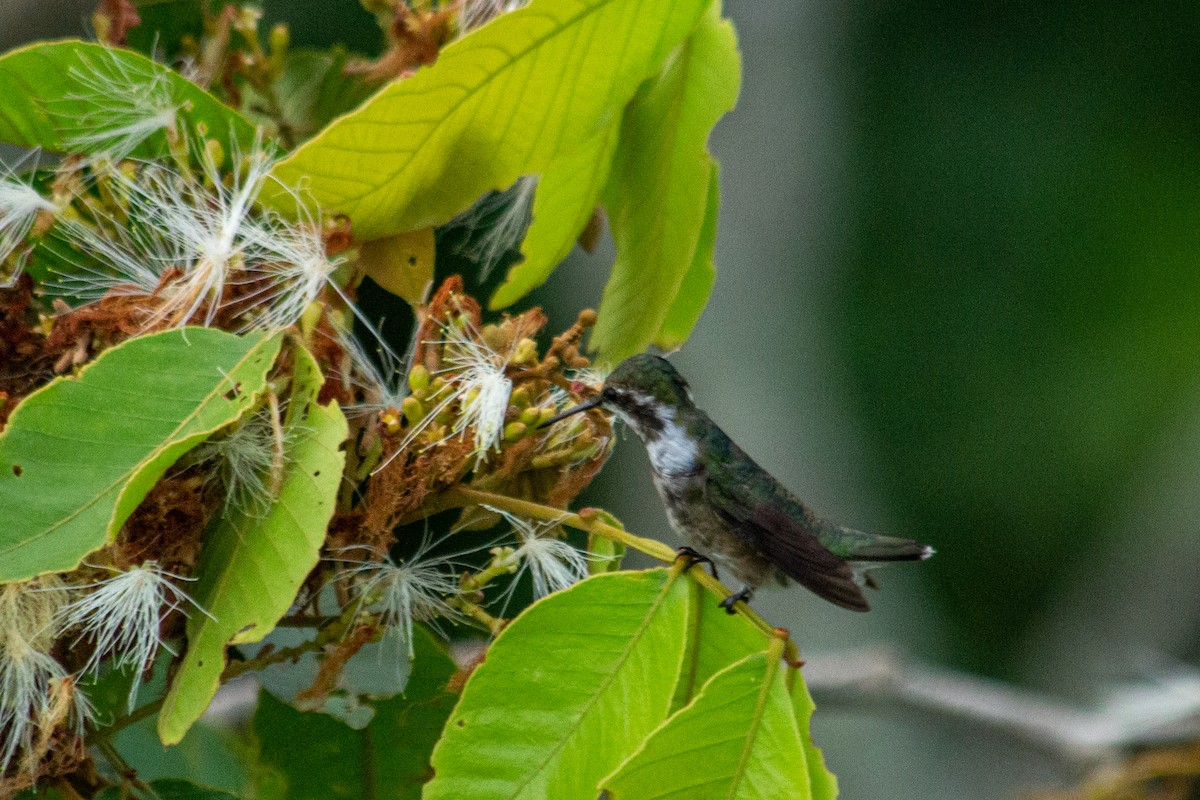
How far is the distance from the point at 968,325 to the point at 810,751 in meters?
10.4

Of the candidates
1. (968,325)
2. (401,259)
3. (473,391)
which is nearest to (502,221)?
(401,259)

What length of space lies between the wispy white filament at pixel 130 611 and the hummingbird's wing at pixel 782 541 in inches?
36.3

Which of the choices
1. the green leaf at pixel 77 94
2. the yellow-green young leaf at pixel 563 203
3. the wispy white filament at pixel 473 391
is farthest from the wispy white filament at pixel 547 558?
the green leaf at pixel 77 94

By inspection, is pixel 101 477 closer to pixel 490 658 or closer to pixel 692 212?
pixel 490 658

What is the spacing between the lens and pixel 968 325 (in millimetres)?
11406

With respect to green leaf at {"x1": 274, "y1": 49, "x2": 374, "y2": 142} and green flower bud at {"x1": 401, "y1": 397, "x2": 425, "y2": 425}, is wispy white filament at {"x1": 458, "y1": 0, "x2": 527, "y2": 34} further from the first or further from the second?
green flower bud at {"x1": 401, "y1": 397, "x2": 425, "y2": 425}

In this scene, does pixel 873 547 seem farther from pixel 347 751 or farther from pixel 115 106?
pixel 115 106

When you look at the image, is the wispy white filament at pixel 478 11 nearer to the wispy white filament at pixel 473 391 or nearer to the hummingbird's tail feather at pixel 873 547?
the wispy white filament at pixel 473 391

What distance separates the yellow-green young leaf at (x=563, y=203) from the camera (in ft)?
5.89

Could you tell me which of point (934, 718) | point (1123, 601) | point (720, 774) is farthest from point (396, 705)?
point (1123, 601)

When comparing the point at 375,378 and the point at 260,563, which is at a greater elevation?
the point at 375,378

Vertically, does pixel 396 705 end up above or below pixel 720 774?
below

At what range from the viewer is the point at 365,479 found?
4.97 feet

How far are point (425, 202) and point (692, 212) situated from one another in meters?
0.35
